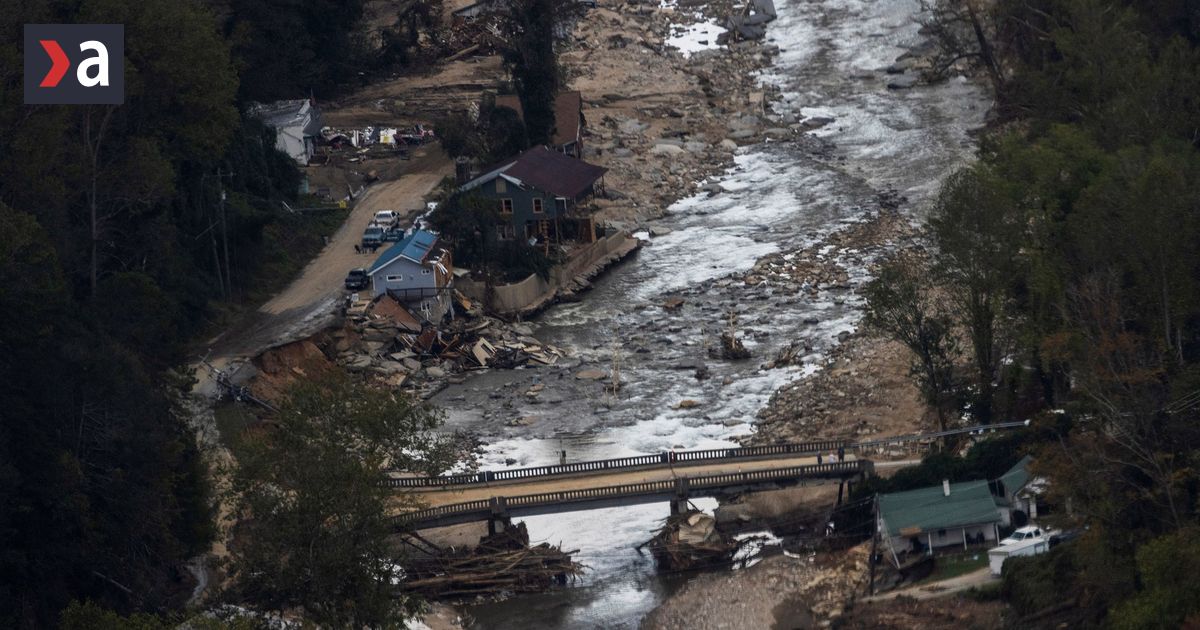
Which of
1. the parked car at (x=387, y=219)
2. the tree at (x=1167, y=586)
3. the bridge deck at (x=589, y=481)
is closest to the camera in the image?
the tree at (x=1167, y=586)

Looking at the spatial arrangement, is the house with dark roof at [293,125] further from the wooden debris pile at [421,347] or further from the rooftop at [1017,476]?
the rooftop at [1017,476]

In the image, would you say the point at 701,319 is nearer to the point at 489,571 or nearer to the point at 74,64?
the point at 489,571

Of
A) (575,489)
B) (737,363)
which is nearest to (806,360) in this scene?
(737,363)

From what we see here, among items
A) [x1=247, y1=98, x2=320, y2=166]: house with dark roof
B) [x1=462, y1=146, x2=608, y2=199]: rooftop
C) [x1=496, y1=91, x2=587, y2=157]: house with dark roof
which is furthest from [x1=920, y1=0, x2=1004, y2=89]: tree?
[x1=247, y1=98, x2=320, y2=166]: house with dark roof

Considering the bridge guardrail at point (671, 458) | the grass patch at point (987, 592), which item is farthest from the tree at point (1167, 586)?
the bridge guardrail at point (671, 458)

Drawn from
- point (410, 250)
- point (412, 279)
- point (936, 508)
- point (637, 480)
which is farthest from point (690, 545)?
point (410, 250)

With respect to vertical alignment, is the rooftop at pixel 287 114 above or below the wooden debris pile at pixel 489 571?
above
